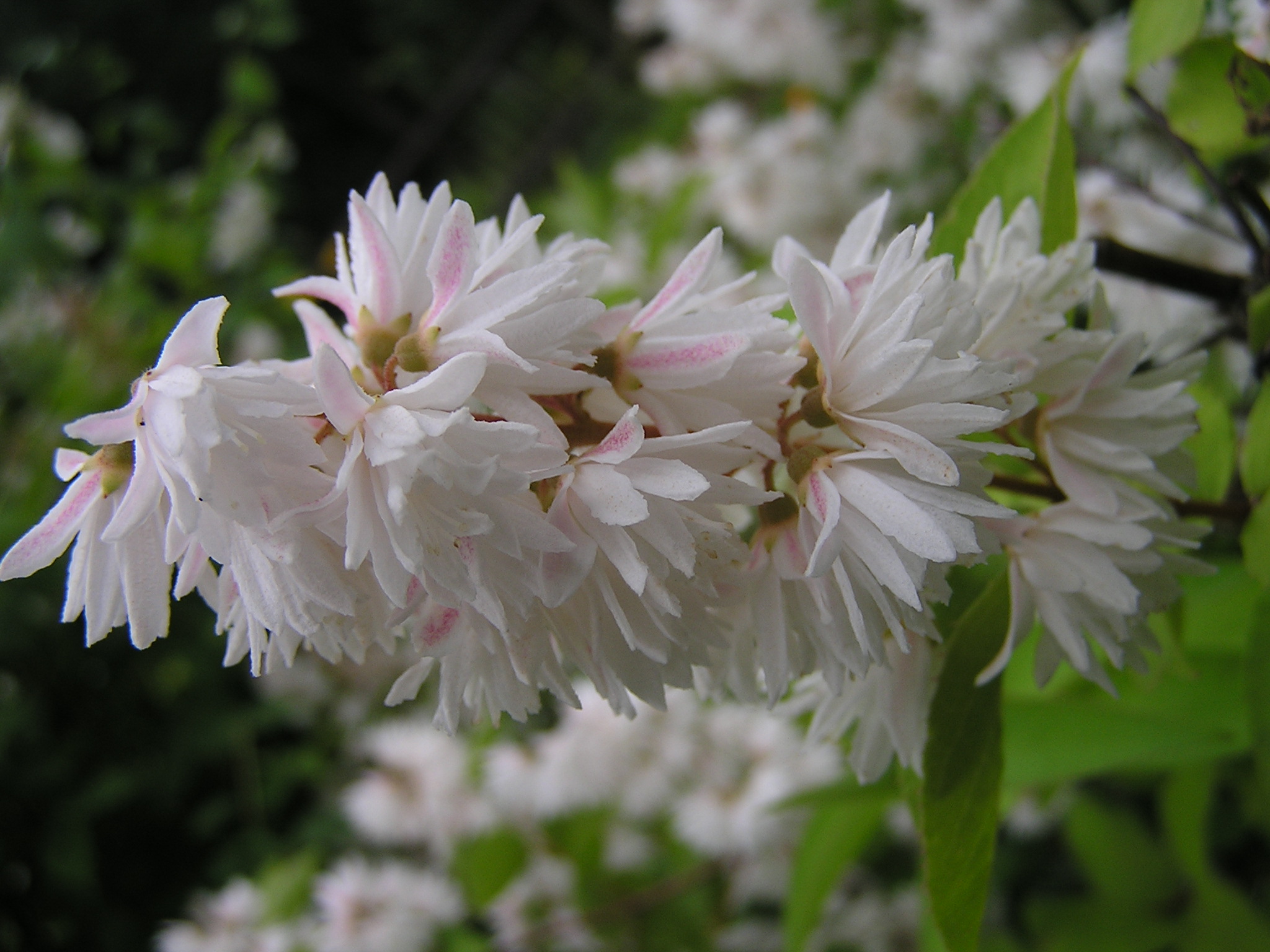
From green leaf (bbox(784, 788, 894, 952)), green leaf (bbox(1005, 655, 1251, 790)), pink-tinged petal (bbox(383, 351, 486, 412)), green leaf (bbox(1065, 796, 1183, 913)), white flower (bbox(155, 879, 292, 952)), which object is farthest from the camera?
white flower (bbox(155, 879, 292, 952))

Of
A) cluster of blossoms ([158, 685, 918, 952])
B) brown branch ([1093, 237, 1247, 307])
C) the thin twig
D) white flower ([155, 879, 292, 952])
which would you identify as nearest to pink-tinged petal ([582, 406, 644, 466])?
brown branch ([1093, 237, 1247, 307])

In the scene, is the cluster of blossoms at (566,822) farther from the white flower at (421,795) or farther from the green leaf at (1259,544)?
the green leaf at (1259,544)

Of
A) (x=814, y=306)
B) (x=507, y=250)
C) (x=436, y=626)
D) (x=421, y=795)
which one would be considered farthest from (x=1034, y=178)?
(x=421, y=795)

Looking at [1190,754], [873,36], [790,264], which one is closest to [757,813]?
[1190,754]

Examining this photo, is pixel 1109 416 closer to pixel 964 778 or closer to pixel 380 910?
pixel 964 778

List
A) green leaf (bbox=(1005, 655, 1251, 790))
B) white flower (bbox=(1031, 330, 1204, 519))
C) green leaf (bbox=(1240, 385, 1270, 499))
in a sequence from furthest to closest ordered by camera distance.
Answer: green leaf (bbox=(1005, 655, 1251, 790)) < green leaf (bbox=(1240, 385, 1270, 499)) < white flower (bbox=(1031, 330, 1204, 519))

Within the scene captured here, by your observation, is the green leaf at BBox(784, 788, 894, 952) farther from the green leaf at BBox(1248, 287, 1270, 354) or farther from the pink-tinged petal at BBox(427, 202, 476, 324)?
the pink-tinged petal at BBox(427, 202, 476, 324)
